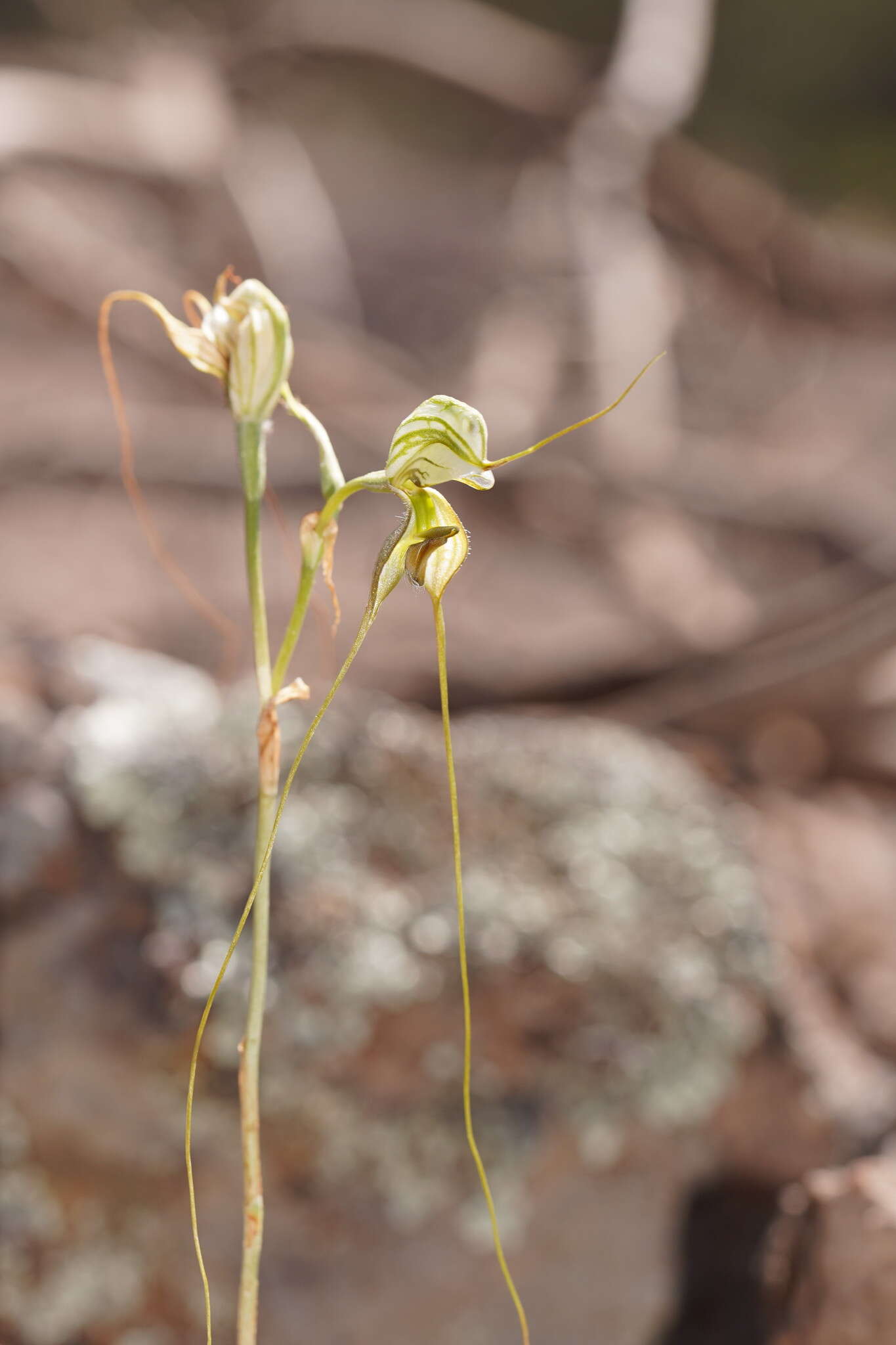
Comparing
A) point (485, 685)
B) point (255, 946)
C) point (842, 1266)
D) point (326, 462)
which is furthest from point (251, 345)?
point (485, 685)

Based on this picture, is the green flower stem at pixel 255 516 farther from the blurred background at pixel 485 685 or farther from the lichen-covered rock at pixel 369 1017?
the lichen-covered rock at pixel 369 1017

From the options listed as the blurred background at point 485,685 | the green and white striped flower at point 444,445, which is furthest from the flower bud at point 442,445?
the blurred background at point 485,685

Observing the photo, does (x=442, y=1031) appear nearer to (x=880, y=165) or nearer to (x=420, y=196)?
(x=420, y=196)

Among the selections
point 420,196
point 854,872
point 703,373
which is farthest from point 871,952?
point 420,196

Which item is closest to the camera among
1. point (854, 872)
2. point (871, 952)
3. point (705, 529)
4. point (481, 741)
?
point (481, 741)

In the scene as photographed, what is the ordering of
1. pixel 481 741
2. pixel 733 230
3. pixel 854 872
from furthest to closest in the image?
pixel 733 230 → pixel 854 872 → pixel 481 741

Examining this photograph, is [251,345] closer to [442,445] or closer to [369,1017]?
[442,445]

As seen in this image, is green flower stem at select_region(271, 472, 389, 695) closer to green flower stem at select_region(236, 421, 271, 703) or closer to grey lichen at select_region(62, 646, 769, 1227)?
green flower stem at select_region(236, 421, 271, 703)
